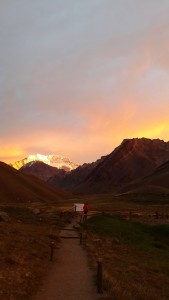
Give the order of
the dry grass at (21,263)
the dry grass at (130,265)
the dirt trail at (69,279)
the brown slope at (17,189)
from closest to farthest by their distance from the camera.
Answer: the dirt trail at (69,279)
the dry grass at (21,263)
the dry grass at (130,265)
the brown slope at (17,189)

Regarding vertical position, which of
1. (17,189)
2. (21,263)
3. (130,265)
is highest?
(17,189)

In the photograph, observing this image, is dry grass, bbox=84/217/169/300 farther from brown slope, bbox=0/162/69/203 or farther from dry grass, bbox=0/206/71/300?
brown slope, bbox=0/162/69/203

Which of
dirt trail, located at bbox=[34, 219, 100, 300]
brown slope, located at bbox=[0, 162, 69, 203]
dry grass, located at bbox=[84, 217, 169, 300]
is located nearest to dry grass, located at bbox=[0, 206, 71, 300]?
dirt trail, located at bbox=[34, 219, 100, 300]

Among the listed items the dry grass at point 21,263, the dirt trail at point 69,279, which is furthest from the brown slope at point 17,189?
the dirt trail at point 69,279

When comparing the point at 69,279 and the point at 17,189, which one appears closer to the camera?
the point at 69,279

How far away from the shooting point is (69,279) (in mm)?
18219

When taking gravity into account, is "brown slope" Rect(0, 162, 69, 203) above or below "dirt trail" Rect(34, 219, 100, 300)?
above

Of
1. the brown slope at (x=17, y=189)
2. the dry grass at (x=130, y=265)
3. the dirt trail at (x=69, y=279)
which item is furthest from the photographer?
the brown slope at (x=17, y=189)

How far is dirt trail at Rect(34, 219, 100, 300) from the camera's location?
50.4ft

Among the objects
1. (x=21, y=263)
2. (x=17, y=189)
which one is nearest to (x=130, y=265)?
(x=21, y=263)

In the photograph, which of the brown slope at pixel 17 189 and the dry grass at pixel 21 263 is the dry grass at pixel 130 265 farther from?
the brown slope at pixel 17 189

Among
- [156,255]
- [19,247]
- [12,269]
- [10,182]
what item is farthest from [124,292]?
[10,182]

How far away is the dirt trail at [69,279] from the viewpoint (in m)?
15.4

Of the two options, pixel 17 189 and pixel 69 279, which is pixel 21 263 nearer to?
pixel 69 279
